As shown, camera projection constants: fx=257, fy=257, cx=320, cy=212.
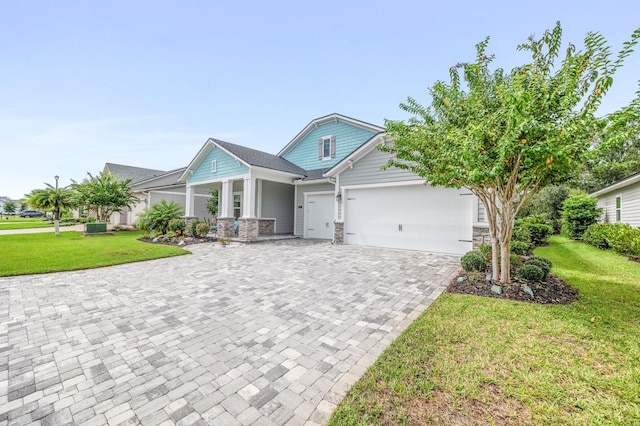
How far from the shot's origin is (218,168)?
13.4m

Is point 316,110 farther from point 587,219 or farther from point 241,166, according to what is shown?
point 587,219

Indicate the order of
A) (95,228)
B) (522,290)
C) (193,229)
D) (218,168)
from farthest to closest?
(95,228), (193,229), (218,168), (522,290)

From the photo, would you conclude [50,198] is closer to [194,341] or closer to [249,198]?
[249,198]

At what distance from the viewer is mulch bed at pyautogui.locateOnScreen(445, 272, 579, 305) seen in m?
4.45

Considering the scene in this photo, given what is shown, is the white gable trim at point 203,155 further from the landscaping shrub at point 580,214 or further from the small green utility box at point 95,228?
the landscaping shrub at point 580,214

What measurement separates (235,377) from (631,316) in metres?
5.45

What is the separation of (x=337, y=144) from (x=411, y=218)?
6829mm

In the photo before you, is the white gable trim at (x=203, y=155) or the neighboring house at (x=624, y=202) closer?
the neighboring house at (x=624, y=202)

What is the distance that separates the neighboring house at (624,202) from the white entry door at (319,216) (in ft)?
40.4

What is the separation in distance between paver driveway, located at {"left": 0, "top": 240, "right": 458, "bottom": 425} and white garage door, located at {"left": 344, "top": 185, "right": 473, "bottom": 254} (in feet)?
10.1

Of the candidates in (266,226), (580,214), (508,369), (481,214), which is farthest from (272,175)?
(580,214)

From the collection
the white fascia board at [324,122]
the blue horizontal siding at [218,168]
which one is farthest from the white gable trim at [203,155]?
the white fascia board at [324,122]

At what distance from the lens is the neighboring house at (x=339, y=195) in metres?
9.08

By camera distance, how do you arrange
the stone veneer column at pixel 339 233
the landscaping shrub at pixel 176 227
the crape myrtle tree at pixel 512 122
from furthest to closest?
the landscaping shrub at pixel 176 227 → the stone veneer column at pixel 339 233 → the crape myrtle tree at pixel 512 122
